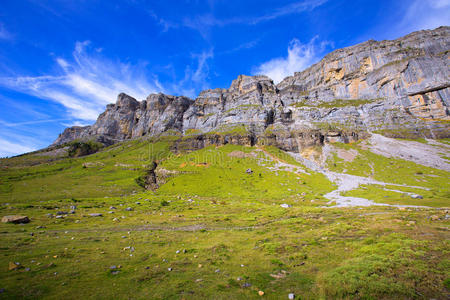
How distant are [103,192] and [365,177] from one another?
9516 centimetres

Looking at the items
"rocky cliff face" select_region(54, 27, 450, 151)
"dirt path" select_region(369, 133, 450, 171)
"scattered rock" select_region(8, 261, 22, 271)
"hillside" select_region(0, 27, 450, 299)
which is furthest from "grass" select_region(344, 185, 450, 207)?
"scattered rock" select_region(8, 261, 22, 271)

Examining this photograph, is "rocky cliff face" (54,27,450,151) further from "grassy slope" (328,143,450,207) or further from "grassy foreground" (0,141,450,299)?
"grassy foreground" (0,141,450,299)

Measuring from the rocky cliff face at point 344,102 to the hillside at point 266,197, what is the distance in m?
0.97

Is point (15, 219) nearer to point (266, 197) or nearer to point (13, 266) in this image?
point (13, 266)

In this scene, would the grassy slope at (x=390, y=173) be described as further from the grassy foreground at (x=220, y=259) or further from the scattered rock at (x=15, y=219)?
the scattered rock at (x=15, y=219)

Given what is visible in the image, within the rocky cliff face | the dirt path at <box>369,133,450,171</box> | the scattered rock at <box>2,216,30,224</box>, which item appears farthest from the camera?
the rocky cliff face

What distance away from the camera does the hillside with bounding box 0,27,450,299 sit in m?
9.88

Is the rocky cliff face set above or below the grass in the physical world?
above

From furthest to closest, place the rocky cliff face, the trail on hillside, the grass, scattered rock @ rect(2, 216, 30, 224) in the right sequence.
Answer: the rocky cliff face < the trail on hillside < the grass < scattered rock @ rect(2, 216, 30, 224)

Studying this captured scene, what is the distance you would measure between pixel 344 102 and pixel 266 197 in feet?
397

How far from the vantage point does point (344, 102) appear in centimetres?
13000

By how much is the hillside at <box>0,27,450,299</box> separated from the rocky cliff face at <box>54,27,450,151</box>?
97cm

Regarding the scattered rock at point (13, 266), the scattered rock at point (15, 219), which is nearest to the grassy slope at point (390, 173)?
the scattered rock at point (13, 266)

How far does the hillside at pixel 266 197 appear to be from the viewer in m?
9.88
